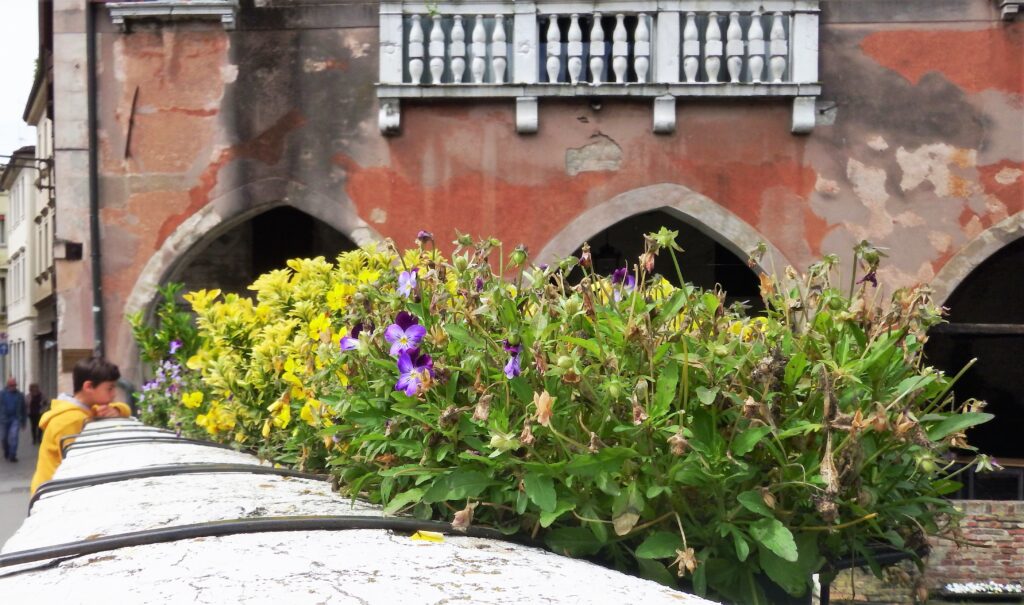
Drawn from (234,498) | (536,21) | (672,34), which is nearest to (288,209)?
(536,21)

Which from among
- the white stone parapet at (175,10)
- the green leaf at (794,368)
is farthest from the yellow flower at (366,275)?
the white stone parapet at (175,10)

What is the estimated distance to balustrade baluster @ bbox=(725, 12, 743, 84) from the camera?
7961 mm

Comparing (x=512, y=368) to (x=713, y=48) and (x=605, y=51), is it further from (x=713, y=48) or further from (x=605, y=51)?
(x=605, y=51)

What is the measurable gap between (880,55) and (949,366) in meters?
4.60

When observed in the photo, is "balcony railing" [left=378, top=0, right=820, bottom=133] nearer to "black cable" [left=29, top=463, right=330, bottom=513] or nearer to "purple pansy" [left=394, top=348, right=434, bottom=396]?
"black cable" [left=29, top=463, right=330, bottom=513]

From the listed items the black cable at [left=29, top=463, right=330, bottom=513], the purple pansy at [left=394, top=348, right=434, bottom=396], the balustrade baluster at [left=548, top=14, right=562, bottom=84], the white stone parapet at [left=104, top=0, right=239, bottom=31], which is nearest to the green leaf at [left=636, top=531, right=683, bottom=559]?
the purple pansy at [left=394, top=348, right=434, bottom=396]

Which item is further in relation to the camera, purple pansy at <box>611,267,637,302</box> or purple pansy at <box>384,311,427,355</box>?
purple pansy at <box>611,267,637,302</box>

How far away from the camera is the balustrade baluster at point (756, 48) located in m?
7.95

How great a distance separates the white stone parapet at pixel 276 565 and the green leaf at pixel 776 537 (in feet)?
0.62

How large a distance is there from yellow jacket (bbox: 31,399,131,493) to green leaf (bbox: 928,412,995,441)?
10.5 feet

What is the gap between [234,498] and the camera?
5.89ft

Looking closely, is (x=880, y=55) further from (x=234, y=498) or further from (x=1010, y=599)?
(x=234, y=498)

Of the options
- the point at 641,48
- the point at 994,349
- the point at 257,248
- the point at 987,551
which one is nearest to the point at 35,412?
the point at 257,248

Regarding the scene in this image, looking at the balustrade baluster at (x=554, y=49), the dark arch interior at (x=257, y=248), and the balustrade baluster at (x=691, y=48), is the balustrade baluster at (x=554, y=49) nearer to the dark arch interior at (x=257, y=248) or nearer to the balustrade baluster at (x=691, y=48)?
the balustrade baluster at (x=691, y=48)
